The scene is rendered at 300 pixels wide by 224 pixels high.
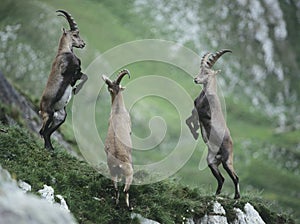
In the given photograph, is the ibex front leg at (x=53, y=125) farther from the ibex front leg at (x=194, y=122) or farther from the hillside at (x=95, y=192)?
the ibex front leg at (x=194, y=122)

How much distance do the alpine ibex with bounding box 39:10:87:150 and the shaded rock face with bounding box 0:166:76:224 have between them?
5.96 m

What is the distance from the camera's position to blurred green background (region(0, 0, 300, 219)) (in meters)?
61.1

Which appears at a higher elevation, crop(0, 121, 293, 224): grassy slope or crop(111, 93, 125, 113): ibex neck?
crop(111, 93, 125, 113): ibex neck

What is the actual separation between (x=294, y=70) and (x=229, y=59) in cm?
1383

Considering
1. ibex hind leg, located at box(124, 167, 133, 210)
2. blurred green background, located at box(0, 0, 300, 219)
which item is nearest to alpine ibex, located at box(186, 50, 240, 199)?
ibex hind leg, located at box(124, 167, 133, 210)

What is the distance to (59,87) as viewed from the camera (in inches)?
569

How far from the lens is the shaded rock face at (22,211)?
7.23 m

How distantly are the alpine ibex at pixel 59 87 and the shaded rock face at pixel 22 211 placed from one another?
19.6 feet

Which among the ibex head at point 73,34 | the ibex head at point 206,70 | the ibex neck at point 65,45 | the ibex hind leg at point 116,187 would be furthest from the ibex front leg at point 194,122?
the ibex neck at point 65,45

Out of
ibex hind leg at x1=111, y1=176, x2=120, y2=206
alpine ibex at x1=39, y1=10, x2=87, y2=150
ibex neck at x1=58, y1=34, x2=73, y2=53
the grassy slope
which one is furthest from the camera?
ibex neck at x1=58, y1=34, x2=73, y2=53

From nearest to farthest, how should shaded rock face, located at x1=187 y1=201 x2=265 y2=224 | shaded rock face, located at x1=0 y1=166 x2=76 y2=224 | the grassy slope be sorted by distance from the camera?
1. shaded rock face, located at x1=0 y1=166 x2=76 y2=224
2. the grassy slope
3. shaded rock face, located at x1=187 y1=201 x2=265 y2=224

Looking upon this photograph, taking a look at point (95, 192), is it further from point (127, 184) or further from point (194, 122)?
point (194, 122)

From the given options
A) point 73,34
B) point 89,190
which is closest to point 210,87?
point 73,34

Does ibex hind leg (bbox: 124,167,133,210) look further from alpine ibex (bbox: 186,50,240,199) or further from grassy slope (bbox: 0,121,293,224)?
alpine ibex (bbox: 186,50,240,199)
